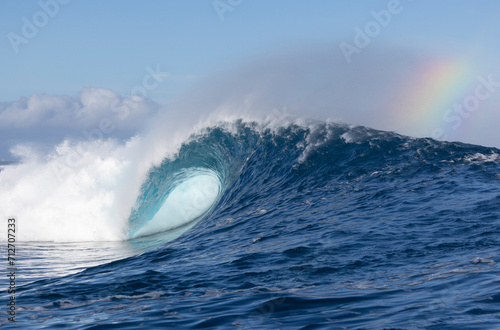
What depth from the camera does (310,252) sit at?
8.80 meters

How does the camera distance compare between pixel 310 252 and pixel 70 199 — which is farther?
pixel 70 199

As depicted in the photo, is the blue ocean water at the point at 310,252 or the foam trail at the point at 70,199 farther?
the foam trail at the point at 70,199

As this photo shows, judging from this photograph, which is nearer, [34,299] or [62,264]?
[34,299]

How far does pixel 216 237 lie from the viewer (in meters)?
12.2

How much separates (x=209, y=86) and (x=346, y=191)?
12.5 metres

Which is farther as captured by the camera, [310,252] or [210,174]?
[210,174]

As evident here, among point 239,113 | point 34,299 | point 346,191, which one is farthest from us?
point 239,113

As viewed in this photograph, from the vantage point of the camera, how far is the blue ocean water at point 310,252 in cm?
580

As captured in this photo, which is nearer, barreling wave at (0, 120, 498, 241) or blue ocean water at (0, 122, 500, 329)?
blue ocean water at (0, 122, 500, 329)

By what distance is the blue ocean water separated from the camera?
5.80 m

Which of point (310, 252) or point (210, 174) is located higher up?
point (210, 174)

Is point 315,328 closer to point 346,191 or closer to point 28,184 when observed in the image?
point 346,191

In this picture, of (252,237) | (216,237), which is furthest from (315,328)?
(216,237)

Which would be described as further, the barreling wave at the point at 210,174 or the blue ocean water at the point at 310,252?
the barreling wave at the point at 210,174
